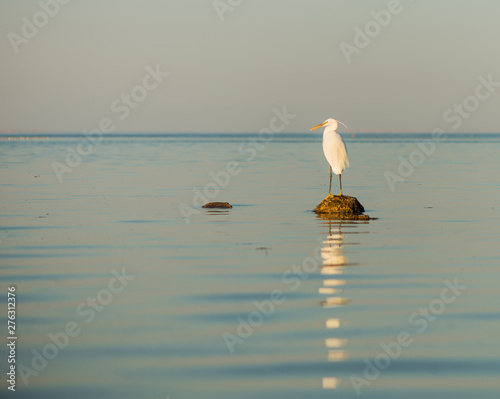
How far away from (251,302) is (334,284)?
1.69m

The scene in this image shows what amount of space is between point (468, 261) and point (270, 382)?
7.25m

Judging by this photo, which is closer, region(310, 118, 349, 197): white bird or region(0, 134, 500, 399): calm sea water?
region(0, 134, 500, 399): calm sea water

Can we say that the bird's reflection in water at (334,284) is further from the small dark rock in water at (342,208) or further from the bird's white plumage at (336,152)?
the bird's white plumage at (336,152)

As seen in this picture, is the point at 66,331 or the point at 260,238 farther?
the point at 260,238

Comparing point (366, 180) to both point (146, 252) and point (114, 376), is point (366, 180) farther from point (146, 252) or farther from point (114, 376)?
point (114, 376)

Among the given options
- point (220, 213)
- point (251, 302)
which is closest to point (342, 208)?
point (220, 213)

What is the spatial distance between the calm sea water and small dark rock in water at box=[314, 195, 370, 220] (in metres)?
0.46

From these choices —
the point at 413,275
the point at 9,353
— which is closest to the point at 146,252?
the point at 413,275

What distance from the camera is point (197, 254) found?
48.1ft

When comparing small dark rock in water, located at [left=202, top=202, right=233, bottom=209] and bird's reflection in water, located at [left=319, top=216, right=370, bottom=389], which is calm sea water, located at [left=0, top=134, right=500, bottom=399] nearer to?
bird's reflection in water, located at [left=319, top=216, right=370, bottom=389]

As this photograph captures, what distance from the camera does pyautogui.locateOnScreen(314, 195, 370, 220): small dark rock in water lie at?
2038 centimetres

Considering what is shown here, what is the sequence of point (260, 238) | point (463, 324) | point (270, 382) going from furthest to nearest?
point (260, 238), point (463, 324), point (270, 382)

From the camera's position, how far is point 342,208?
20578 millimetres

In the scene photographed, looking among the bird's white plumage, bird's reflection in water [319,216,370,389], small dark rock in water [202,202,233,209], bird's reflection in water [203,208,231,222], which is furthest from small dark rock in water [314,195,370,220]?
small dark rock in water [202,202,233,209]
